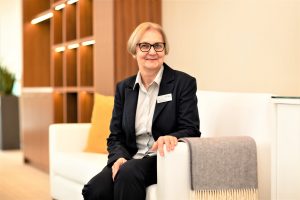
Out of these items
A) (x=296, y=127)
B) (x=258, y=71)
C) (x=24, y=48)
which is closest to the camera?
(x=296, y=127)

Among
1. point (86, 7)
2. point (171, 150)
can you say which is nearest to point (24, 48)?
point (86, 7)

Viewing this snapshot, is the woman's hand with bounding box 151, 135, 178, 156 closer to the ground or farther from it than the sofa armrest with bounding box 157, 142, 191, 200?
farther from it

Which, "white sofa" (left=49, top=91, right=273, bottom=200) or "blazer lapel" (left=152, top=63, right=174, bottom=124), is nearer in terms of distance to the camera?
"white sofa" (left=49, top=91, right=273, bottom=200)

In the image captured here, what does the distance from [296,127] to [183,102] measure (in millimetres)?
662

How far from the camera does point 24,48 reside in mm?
6500

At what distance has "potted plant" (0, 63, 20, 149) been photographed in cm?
809

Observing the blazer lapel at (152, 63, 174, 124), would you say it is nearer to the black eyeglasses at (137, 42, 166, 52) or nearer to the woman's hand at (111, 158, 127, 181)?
the black eyeglasses at (137, 42, 166, 52)

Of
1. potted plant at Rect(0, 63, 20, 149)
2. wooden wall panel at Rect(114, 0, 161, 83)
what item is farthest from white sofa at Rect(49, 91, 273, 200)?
potted plant at Rect(0, 63, 20, 149)

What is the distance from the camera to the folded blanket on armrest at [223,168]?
2.39 m

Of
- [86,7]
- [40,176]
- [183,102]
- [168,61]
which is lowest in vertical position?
[40,176]

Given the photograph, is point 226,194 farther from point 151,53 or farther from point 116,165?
point 151,53

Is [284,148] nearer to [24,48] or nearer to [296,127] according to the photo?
[296,127]

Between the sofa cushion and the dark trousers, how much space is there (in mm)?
531

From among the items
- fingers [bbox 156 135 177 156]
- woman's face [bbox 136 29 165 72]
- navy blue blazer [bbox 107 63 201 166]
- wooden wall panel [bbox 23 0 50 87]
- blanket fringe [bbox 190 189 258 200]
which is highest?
wooden wall panel [bbox 23 0 50 87]
